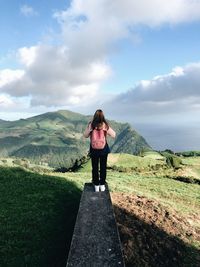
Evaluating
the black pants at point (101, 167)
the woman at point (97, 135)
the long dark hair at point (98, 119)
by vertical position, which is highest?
the long dark hair at point (98, 119)

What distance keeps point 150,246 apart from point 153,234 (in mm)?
1483

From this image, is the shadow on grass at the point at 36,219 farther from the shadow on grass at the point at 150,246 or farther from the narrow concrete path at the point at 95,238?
the shadow on grass at the point at 150,246

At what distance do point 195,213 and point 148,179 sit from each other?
1167 centimetres

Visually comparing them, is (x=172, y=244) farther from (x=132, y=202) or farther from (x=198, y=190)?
(x=198, y=190)

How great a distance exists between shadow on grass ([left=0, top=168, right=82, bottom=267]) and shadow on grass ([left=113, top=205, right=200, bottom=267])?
241 cm

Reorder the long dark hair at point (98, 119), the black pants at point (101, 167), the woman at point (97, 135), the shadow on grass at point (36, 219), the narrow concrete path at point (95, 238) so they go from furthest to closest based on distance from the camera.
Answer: the black pants at point (101, 167) → the woman at point (97, 135) → the long dark hair at point (98, 119) → the shadow on grass at point (36, 219) → the narrow concrete path at point (95, 238)

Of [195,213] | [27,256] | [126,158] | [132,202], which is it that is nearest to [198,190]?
[195,213]

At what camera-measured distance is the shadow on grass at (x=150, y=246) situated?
15.3 metres

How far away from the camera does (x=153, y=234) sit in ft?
59.1

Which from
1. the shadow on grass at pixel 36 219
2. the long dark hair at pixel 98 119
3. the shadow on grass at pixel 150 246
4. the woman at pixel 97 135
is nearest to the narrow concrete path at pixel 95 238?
the shadow on grass at pixel 36 219

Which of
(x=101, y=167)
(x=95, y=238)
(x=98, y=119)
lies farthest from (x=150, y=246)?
(x=98, y=119)

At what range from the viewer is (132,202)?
72.7 ft

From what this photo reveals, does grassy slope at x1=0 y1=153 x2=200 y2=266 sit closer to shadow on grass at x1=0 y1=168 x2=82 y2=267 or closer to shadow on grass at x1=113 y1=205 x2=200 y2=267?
shadow on grass at x1=0 y1=168 x2=82 y2=267

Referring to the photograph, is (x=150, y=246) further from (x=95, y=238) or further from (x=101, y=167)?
(x=95, y=238)
